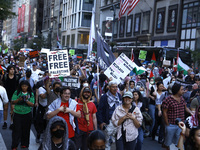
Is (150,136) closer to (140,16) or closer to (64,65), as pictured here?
(64,65)

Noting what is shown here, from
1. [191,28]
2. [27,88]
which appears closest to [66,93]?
[27,88]

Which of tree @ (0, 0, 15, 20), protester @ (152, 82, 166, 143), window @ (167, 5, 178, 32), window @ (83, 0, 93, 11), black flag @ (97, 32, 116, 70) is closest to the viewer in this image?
protester @ (152, 82, 166, 143)

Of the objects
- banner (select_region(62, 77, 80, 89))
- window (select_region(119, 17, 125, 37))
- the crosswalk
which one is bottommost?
the crosswalk

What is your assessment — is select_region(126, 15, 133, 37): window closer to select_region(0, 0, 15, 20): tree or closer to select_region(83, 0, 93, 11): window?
select_region(83, 0, 93, 11): window

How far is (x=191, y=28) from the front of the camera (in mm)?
36219

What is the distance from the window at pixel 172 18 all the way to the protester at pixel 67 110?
33.6m

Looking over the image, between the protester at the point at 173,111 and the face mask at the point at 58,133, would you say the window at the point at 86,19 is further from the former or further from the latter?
the face mask at the point at 58,133

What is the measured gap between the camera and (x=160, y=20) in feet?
136

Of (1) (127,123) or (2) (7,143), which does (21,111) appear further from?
(1) (127,123)

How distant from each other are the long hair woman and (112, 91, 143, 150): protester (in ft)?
7.56

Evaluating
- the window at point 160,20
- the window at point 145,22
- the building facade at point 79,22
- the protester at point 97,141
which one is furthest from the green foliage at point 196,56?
the building facade at point 79,22

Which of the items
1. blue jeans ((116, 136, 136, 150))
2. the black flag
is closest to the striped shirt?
blue jeans ((116, 136, 136, 150))

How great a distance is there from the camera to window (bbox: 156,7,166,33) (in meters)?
40.8

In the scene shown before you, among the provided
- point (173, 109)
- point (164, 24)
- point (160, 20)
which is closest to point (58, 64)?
point (173, 109)
